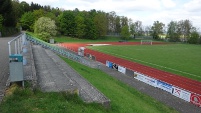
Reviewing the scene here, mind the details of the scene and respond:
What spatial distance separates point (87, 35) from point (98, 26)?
8.01m

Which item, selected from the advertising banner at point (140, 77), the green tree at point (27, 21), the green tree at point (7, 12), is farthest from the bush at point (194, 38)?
the advertising banner at point (140, 77)

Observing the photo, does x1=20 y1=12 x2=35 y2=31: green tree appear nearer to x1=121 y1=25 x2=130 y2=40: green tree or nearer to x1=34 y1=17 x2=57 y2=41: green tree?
x1=34 y1=17 x2=57 y2=41: green tree

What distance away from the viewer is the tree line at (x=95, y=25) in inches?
3406

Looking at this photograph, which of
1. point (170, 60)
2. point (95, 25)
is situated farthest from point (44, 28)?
point (170, 60)

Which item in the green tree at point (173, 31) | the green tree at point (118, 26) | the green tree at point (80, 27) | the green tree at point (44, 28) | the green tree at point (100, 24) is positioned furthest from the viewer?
the green tree at point (118, 26)

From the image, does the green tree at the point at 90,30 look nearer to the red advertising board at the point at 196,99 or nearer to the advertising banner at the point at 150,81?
the advertising banner at the point at 150,81

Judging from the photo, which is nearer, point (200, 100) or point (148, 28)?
point (200, 100)

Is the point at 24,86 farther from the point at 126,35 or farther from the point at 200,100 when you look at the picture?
the point at 126,35

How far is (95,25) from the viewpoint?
97375 millimetres

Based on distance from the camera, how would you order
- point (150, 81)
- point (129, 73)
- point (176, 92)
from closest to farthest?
point (176, 92)
point (150, 81)
point (129, 73)

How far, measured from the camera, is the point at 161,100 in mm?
15594

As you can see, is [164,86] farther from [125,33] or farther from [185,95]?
[125,33]

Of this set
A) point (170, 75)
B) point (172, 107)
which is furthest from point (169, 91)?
point (170, 75)

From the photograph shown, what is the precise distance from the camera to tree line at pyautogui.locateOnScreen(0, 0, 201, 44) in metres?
86.5
